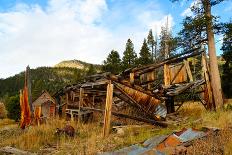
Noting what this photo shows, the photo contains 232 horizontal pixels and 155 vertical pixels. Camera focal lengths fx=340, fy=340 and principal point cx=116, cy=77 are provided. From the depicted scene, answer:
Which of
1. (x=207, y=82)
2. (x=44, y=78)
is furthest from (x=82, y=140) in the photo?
(x=44, y=78)

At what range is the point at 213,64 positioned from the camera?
15.8m

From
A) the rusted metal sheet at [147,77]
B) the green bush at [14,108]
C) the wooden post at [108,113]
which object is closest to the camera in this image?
the wooden post at [108,113]

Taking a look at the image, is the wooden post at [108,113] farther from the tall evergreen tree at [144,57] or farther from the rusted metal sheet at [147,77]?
the tall evergreen tree at [144,57]

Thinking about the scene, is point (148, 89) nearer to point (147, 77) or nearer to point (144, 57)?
point (147, 77)

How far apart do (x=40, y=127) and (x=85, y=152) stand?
5958 millimetres

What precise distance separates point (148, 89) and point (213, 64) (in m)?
3.41

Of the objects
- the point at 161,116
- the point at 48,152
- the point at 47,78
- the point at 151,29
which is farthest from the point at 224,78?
the point at 47,78

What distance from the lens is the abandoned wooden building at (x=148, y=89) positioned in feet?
45.4

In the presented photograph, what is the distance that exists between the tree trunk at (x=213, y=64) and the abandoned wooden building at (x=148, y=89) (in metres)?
0.35

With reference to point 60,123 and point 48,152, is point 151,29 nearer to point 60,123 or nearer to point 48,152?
point 60,123

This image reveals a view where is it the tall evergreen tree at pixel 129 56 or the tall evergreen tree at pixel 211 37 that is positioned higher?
the tall evergreen tree at pixel 129 56

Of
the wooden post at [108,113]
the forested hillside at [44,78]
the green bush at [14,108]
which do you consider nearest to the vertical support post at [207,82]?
the wooden post at [108,113]

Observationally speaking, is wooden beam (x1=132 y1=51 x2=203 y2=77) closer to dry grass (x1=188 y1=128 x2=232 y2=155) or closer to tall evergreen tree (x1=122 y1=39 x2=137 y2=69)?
dry grass (x1=188 y1=128 x2=232 y2=155)

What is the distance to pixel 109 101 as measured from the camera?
41.0ft
